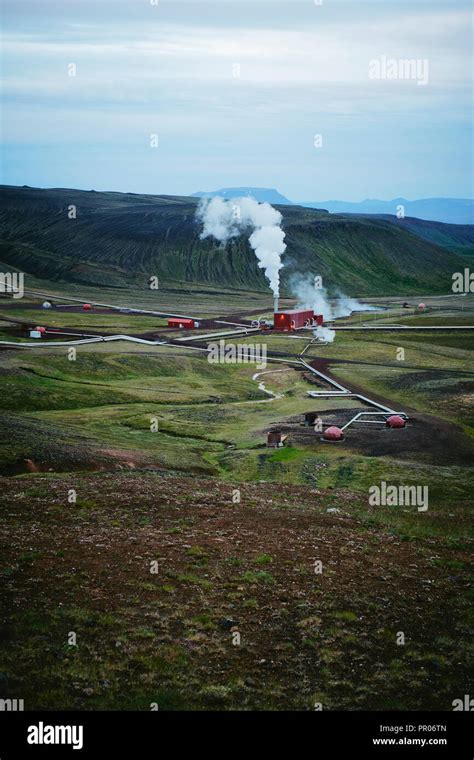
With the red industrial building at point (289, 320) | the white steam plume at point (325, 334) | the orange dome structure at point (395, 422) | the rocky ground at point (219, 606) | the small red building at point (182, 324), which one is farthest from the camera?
the red industrial building at point (289, 320)

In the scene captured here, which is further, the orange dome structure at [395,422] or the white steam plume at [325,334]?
the white steam plume at [325,334]

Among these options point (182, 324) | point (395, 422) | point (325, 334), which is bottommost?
point (395, 422)

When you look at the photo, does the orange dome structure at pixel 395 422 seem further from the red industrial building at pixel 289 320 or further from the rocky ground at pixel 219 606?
Answer: the red industrial building at pixel 289 320

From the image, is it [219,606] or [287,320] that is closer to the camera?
[219,606]

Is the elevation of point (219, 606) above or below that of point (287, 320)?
below

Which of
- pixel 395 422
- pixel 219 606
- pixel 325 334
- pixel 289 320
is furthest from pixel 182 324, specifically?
pixel 219 606

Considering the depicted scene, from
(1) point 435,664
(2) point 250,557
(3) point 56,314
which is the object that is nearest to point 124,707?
(1) point 435,664

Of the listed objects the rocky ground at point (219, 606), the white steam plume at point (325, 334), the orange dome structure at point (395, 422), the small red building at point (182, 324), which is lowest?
the rocky ground at point (219, 606)

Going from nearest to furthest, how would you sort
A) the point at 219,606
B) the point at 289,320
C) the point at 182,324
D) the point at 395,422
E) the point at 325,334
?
the point at 219,606, the point at 395,422, the point at 325,334, the point at 289,320, the point at 182,324

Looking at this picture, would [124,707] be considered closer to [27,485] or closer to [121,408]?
[27,485]

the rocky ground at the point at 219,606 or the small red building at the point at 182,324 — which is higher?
the small red building at the point at 182,324

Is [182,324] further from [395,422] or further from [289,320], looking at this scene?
[395,422]

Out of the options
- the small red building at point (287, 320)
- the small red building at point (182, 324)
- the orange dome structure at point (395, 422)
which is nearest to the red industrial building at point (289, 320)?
the small red building at point (287, 320)

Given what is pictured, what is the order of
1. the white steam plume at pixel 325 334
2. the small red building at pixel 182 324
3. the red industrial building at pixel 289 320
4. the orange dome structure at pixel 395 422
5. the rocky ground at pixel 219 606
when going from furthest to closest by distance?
1. the red industrial building at pixel 289 320
2. the small red building at pixel 182 324
3. the white steam plume at pixel 325 334
4. the orange dome structure at pixel 395 422
5. the rocky ground at pixel 219 606
